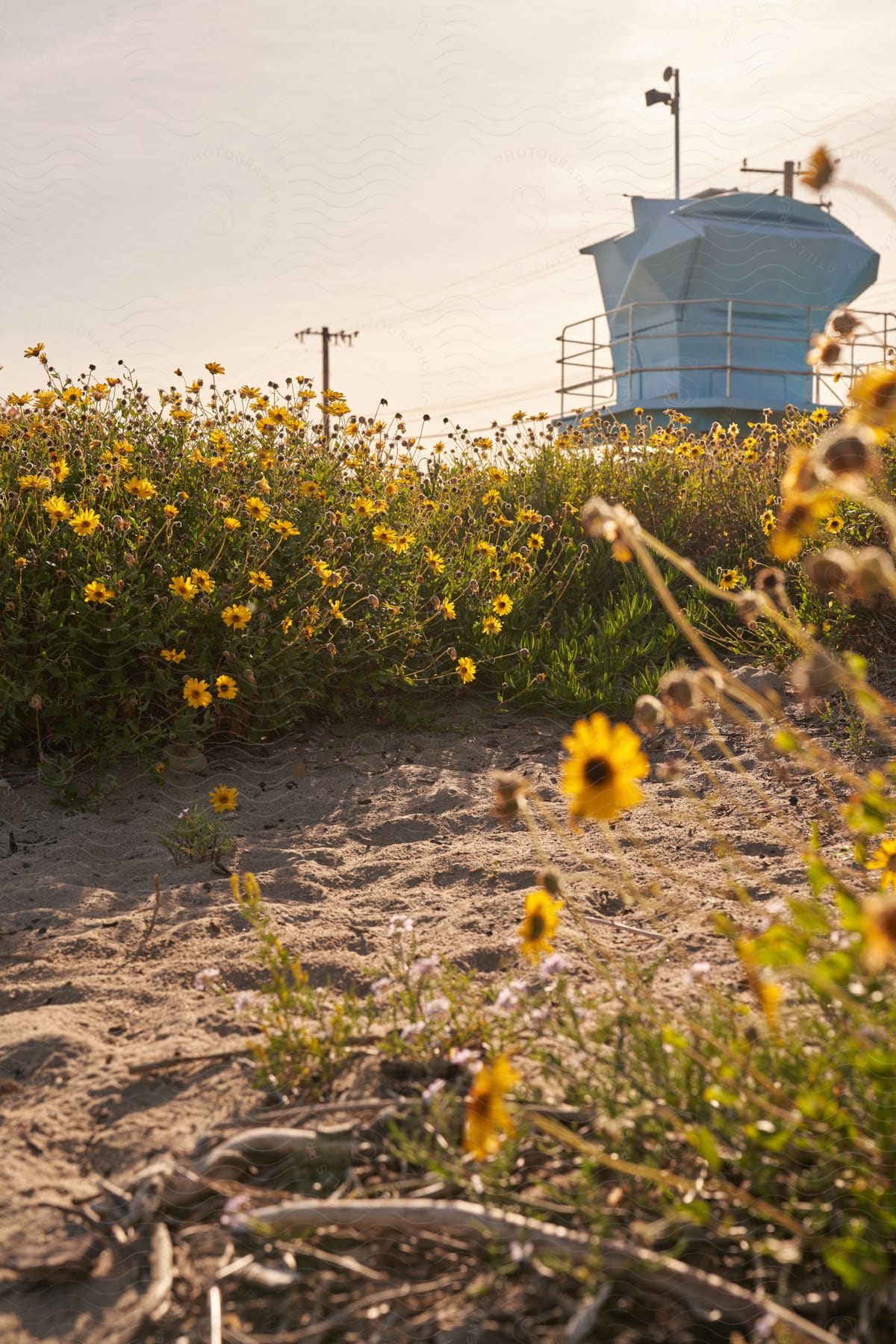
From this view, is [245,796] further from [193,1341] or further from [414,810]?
[193,1341]

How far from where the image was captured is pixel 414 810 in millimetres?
4125

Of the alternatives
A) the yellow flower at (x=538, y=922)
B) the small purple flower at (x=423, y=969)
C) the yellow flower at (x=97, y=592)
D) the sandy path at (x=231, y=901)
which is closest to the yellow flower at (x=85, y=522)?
the yellow flower at (x=97, y=592)

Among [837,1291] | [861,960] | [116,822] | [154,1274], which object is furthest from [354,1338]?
[116,822]

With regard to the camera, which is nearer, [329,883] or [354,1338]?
[354,1338]

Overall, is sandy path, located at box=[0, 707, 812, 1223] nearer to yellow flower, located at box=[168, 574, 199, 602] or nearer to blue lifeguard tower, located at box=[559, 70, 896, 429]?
yellow flower, located at box=[168, 574, 199, 602]

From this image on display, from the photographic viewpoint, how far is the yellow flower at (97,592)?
12.8 feet

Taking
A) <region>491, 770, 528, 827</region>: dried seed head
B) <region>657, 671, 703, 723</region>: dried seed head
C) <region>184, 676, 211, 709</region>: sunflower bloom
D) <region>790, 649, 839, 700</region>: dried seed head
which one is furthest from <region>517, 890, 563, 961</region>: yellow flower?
<region>184, 676, 211, 709</region>: sunflower bloom

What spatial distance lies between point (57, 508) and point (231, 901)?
1.72m

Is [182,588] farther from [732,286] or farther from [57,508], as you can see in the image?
[732,286]

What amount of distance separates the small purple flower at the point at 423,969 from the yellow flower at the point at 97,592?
2.01 meters

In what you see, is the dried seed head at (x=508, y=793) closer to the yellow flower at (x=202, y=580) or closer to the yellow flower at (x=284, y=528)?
the yellow flower at (x=202, y=580)

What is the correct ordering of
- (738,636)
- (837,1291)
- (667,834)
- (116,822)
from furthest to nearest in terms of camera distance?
(738,636) < (116,822) < (667,834) < (837,1291)

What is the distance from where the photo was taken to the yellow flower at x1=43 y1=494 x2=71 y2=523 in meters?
4.00

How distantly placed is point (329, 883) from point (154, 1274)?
1.89m
